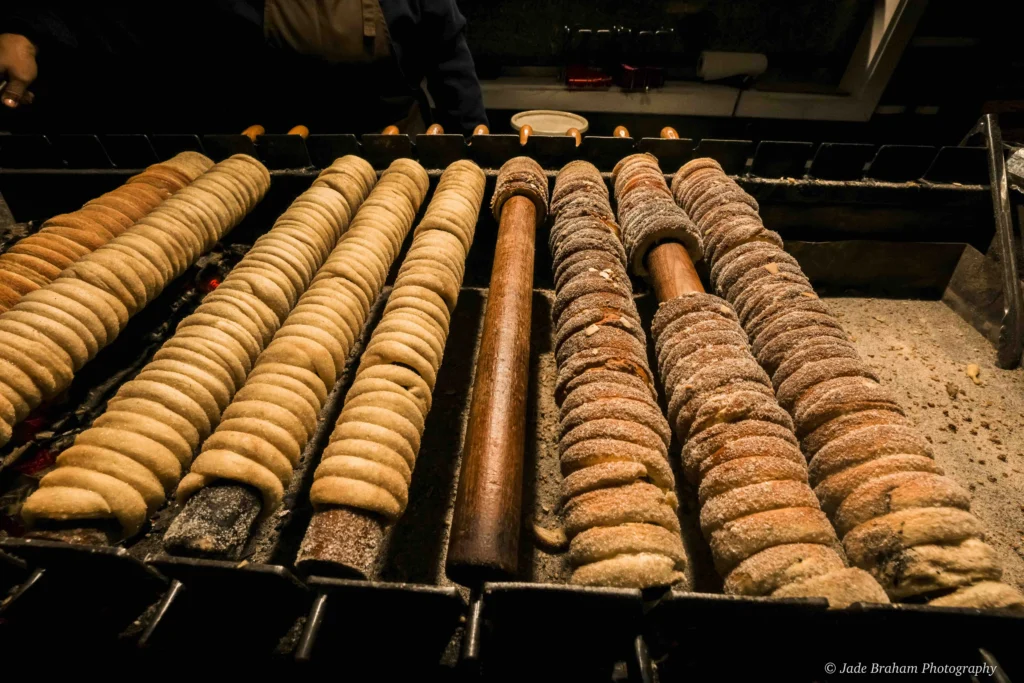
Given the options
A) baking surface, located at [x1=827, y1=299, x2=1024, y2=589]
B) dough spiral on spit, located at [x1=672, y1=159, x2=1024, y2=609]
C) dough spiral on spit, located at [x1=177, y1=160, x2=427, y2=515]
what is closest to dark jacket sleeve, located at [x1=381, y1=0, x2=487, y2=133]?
dough spiral on spit, located at [x1=177, y1=160, x2=427, y2=515]

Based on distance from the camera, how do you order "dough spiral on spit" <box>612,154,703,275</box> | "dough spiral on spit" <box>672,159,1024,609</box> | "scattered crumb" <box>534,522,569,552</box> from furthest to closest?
"dough spiral on spit" <box>612,154,703,275</box>, "scattered crumb" <box>534,522,569,552</box>, "dough spiral on spit" <box>672,159,1024,609</box>

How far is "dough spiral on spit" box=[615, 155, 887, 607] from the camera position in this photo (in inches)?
48.3

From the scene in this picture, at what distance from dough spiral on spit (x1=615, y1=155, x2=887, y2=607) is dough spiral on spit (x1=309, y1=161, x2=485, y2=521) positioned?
96 centimetres

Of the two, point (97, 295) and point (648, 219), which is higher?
point (648, 219)

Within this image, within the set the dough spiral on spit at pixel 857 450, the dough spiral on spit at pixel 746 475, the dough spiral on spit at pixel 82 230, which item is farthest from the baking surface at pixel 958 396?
the dough spiral on spit at pixel 82 230

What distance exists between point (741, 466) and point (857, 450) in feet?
1.25

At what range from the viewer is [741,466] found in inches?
56.5

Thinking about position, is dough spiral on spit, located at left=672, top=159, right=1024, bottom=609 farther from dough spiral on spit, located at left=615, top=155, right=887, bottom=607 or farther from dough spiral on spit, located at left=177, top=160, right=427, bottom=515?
dough spiral on spit, located at left=177, top=160, right=427, bottom=515

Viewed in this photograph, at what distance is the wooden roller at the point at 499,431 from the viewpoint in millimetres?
1248

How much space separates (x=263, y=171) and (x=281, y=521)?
208 cm

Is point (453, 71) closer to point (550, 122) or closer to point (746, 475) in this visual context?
point (550, 122)

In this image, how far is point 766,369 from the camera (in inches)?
76.0

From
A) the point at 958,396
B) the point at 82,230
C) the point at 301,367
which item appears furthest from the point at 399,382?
the point at 958,396

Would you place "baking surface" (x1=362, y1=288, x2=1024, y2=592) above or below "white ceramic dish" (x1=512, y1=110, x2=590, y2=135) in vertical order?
below
